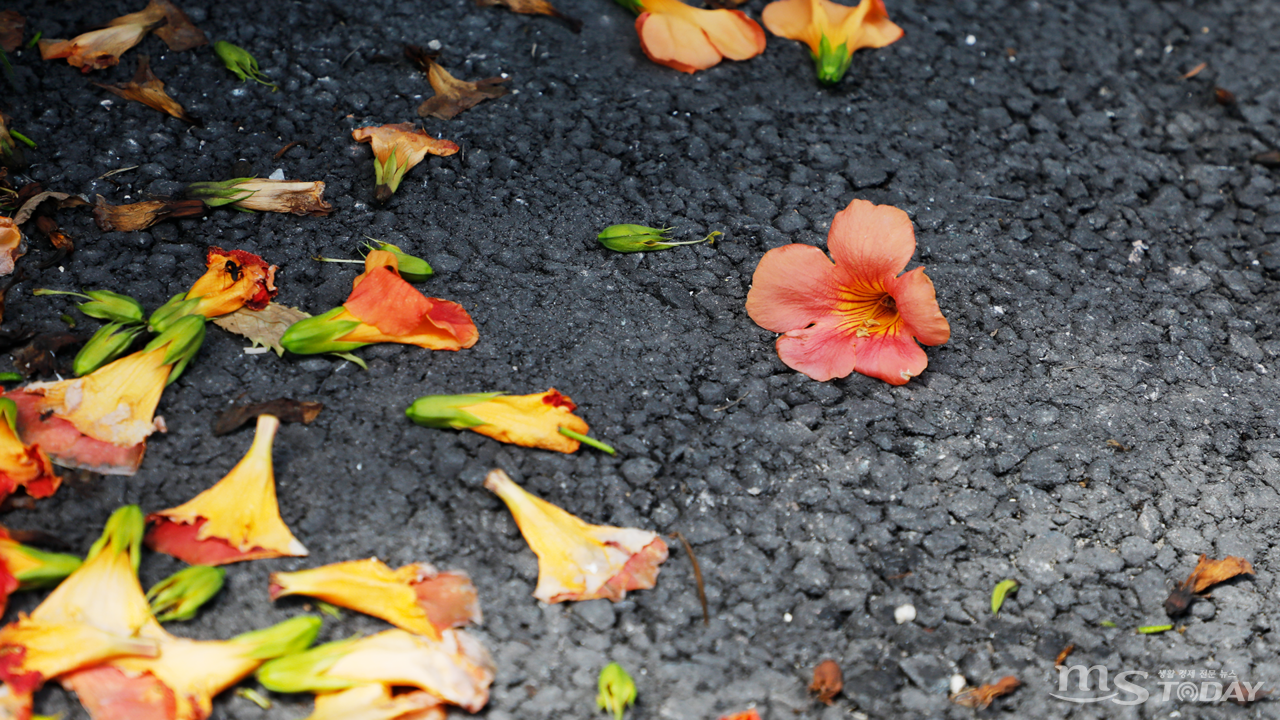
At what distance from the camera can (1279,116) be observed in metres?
2.86

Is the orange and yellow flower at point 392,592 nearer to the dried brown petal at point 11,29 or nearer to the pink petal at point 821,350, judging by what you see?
the pink petal at point 821,350

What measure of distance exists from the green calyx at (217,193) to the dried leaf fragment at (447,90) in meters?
0.53

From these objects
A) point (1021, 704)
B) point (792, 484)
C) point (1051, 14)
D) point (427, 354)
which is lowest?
point (1021, 704)

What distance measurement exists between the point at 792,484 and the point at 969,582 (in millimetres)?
381

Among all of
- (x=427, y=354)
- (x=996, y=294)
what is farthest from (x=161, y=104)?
(x=996, y=294)

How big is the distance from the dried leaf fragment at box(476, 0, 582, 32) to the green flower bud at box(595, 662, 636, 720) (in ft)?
6.42

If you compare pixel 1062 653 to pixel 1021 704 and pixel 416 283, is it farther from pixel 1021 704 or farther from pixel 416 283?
pixel 416 283

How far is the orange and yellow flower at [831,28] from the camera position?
2.65 meters

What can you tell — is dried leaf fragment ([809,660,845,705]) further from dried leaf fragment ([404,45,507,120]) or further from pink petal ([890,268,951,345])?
dried leaf fragment ([404,45,507,120])

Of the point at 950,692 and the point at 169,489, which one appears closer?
the point at 950,692

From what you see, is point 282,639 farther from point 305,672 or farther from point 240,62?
point 240,62

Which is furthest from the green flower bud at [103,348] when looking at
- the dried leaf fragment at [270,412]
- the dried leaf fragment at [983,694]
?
the dried leaf fragment at [983,694]

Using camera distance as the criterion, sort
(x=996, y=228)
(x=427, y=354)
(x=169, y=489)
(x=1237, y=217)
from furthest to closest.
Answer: (x=1237, y=217), (x=996, y=228), (x=427, y=354), (x=169, y=489)

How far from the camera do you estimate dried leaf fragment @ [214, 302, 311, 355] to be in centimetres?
197
